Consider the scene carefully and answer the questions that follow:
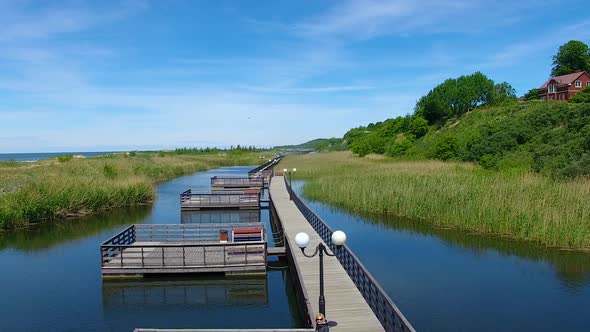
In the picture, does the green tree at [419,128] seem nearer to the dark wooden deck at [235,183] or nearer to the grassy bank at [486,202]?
the dark wooden deck at [235,183]

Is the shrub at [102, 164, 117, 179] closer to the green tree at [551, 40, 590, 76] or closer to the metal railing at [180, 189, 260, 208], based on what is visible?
the metal railing at [180, 189, 260, 208]

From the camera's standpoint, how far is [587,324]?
11.6m

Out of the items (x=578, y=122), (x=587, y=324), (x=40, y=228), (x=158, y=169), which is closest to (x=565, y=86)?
(x=578, y=122)

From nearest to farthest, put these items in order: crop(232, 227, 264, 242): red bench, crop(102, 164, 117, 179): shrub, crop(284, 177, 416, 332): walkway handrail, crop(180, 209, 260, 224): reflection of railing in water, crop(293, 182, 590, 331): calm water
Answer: crop(284, 177, 416, 332): walkway handrail → crop(293, 182, 590, 331): calm water → crop(232, 227, 264, 242): red bench → crop(180, 209, 260, 224): reflection of railing in water → crop(102, 164, 117, 179): shrub

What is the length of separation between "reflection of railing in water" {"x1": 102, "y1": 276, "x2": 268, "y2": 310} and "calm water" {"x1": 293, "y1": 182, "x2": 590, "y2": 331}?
4.31m

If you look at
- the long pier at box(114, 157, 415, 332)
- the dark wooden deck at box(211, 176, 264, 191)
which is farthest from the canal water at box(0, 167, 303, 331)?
the dark wooden deck at box(211, 176, 264, 191)

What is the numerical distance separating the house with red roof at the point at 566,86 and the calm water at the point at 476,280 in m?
50.8

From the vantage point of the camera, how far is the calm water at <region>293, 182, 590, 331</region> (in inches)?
471

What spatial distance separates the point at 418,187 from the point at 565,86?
1831 inches

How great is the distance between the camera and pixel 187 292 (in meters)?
14.5

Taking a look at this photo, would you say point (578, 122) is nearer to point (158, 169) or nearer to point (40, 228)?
point (40, 228)

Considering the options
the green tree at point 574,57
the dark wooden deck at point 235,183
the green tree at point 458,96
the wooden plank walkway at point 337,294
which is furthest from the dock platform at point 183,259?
A: the green tree at point 574,57

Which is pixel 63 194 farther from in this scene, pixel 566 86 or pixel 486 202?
pixel 566 86

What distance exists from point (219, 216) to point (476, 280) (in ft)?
61.3
